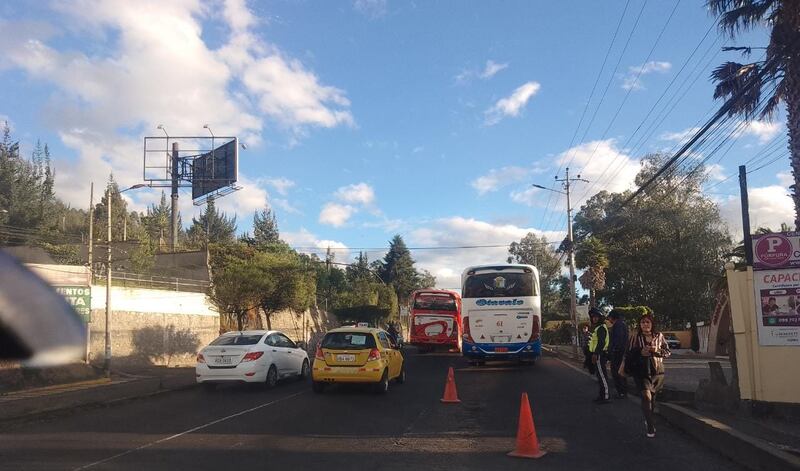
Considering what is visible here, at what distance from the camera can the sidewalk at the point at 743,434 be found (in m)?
6.56

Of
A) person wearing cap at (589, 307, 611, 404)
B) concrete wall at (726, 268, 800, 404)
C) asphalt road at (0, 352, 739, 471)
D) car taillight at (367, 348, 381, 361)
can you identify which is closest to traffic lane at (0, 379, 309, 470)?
asphalt road at (0, 352, 739, 471)

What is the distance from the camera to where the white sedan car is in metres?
15.0

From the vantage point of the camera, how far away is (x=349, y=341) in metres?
14.5

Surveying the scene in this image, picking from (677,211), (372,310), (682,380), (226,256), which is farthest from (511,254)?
(682,380)

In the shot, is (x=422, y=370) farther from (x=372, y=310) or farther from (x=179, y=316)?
(x=372, y=310)

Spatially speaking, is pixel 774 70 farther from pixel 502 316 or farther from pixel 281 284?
pixel 281 284

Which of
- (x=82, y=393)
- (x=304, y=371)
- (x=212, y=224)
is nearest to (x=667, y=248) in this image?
(x=304, y=371)

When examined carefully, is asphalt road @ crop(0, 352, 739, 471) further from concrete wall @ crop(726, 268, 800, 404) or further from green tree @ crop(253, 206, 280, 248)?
green tree @ crop(253, 206, 280, 248)

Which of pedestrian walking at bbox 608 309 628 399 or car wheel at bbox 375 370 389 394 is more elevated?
pedestrian walking at bbox 608 309 628 399

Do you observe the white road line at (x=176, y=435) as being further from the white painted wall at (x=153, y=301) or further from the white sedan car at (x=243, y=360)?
the white painted wall at (x=153, y=301)

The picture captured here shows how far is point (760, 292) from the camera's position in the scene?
31.2 feet

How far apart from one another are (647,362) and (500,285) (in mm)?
12828

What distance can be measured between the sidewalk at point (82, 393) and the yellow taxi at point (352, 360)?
4.24 meters

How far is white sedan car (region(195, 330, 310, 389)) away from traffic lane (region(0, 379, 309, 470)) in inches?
15.5
